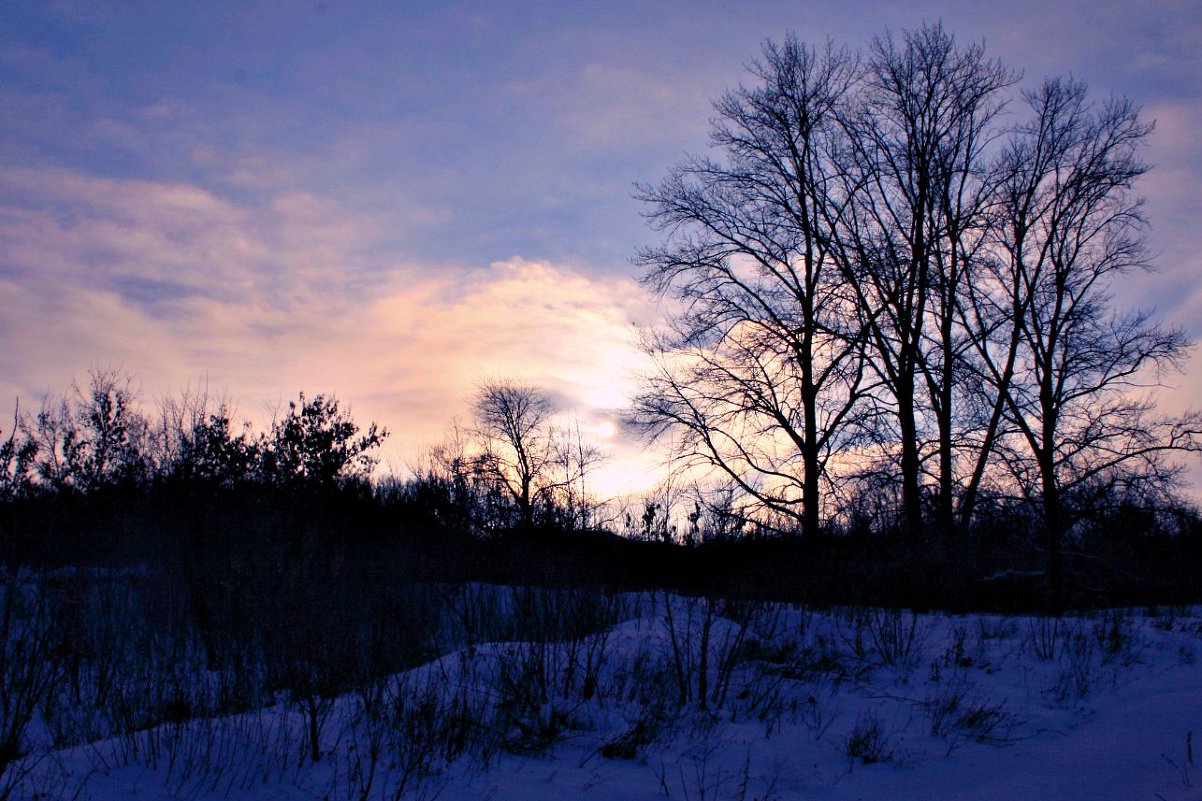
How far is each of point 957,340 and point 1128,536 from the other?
7129 millimetres

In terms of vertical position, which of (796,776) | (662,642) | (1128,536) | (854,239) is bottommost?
(796,776)

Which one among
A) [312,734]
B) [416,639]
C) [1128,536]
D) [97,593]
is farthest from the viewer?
[1128,536]

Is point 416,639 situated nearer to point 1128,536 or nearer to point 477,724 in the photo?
point 477,724

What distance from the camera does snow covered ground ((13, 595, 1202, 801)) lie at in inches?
249

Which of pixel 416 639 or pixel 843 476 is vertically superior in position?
pixel 843 476

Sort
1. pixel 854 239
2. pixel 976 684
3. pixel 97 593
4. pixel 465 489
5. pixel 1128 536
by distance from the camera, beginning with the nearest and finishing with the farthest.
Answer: pixel 976 684
pixel 97 593
pixel 854 239
pixel 1128 536
pixel 465 489

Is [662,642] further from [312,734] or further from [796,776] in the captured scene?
[312,734]

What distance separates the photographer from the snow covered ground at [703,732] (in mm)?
6324

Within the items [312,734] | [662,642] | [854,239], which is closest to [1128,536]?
[854,239]

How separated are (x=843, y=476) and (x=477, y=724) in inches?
567

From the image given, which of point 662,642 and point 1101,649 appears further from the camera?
point 1101,649

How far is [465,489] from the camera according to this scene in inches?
1235

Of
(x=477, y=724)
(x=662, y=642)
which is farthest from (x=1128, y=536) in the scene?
(x=477, y=724)

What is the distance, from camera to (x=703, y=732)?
26.6 feet
